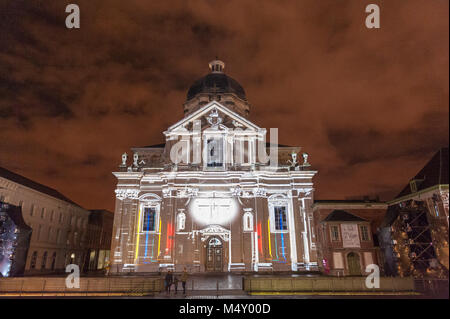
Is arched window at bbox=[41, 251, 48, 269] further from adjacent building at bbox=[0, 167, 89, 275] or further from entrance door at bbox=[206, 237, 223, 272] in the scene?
entrance door at bbox=[206, 237, 223, 272]

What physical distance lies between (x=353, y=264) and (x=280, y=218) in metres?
8.50

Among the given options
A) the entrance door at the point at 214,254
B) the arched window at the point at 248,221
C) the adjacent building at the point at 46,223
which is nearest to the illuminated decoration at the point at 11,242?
the adjacent building at the point at 46,223

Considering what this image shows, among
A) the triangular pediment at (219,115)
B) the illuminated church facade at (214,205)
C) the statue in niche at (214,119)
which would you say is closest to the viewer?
the illuminated church facade at (214,205)

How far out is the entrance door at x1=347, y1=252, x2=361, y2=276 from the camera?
2888 centimetres

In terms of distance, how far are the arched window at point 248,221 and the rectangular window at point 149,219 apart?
1013 centimetres

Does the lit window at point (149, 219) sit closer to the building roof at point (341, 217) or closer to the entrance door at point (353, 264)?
the building roof at point (341, 217)

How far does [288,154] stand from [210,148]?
10.7m

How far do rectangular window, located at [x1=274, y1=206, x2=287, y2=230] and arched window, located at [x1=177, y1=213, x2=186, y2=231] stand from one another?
10.2 metres

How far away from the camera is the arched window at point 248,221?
3184 centimetres

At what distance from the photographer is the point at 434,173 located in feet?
67.5

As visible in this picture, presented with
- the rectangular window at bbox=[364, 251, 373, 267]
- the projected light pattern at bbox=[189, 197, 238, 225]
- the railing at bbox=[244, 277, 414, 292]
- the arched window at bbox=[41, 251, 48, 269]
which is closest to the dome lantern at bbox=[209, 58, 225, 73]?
the projected light pattern at bbox=[189, 197, 238, 225]

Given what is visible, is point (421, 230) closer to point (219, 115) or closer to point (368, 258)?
point (368, 258)

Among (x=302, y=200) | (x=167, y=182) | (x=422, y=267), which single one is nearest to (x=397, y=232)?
(x=422, y=267)

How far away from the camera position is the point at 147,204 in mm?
33625
